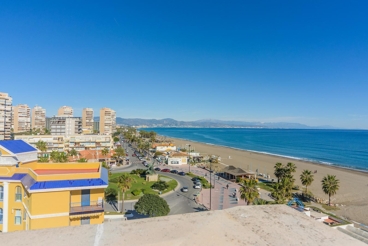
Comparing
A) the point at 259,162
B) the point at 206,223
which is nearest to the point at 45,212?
the point at 206,223

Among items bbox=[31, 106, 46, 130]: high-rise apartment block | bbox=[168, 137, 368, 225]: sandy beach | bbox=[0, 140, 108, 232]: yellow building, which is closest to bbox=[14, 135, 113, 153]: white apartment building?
bbox=[168, 137, 368, 225]: sandy beach

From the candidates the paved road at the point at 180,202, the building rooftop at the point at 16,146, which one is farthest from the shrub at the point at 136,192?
the building rooftop at the point at 16,146

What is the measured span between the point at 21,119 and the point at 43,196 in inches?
4595

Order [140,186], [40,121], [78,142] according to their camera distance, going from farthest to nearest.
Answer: [40,121] < [78,142] < [140,186]

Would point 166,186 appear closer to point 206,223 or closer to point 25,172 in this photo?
point 25,172

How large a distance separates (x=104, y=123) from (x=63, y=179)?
11858 centimetres

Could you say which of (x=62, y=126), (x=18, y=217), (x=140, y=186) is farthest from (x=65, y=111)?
(x=18, y=217)

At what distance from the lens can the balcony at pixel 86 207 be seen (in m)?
13.3

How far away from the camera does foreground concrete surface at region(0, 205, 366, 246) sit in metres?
4.63

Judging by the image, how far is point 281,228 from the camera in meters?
5.38

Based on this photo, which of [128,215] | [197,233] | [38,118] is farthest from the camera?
[38,118]

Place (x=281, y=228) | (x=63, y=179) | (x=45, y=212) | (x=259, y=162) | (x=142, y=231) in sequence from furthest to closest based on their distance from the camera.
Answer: (x=259, y=162), (x=63, y=179), (x=45, y=212), (x=281, y=228), (x=142, y=231)

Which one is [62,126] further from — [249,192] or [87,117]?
[249,192]

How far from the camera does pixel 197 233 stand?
16.1 feet
